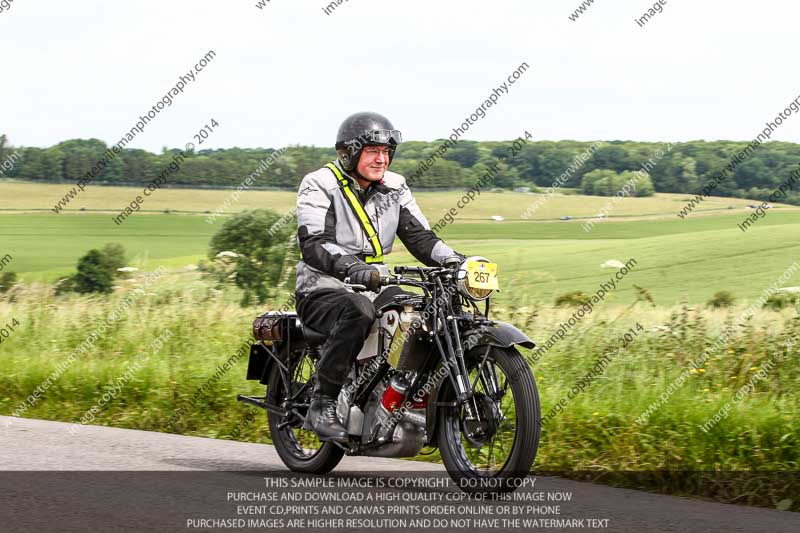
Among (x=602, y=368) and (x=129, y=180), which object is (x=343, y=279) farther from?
(x=129, y=180)

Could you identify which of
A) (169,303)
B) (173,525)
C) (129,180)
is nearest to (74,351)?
(169,303)

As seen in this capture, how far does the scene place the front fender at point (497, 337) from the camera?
18.7 feet

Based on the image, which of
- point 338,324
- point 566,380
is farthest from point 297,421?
point 566,380

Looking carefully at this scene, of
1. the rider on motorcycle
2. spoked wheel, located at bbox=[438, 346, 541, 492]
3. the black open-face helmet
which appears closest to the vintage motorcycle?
spoked wheel, located at bbox=[438, 346, 541, 492]

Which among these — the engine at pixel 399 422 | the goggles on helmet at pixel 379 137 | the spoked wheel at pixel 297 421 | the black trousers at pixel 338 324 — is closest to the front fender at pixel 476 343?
the engine at pixel 399 422

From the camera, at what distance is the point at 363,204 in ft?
21.7

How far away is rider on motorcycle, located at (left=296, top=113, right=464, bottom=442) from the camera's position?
6.36 m

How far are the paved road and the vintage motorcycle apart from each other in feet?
0.87

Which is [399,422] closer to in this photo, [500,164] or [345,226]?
[345,226]

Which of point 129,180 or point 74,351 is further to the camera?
point 129,180

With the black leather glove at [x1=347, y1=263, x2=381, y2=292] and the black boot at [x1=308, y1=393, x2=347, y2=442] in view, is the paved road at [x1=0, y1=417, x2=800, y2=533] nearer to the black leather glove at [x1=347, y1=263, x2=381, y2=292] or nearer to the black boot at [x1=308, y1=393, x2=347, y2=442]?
the black boot at [x1=308, y1=393, x2=347, y2=442]

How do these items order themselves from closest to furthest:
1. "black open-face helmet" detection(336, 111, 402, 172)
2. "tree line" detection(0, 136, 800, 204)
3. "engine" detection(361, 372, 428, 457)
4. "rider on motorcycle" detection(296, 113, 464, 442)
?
"engine" detection(361, 372, 428, 457) → "rider on motorcycle" detection(296, 113, 464, 442) → "black open-face helmet" detection(336, 111, 402, 172) → "tree line" detection(0, 136, 800, 204)

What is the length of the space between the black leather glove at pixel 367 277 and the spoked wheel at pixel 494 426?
2.15 ft

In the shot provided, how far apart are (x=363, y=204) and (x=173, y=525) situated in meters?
2.32
